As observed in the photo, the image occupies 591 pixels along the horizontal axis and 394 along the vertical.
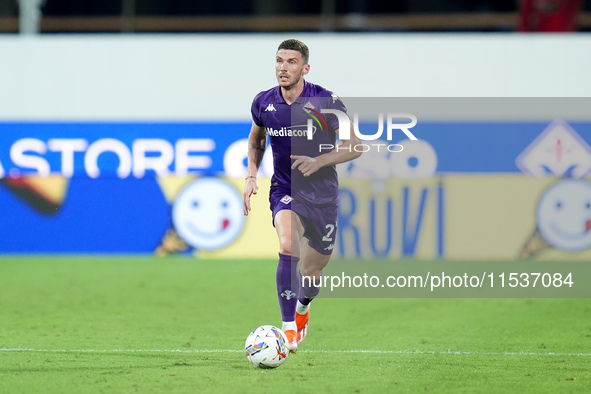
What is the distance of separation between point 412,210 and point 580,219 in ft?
7.33

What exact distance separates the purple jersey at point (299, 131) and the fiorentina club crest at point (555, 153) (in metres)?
7.13

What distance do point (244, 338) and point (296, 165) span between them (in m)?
1.70

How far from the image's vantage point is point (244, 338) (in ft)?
23.4

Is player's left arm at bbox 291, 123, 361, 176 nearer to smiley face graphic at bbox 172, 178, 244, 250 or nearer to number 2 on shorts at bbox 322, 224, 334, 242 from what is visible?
number 2 on shorts at bbox 322, 224, 334, 242

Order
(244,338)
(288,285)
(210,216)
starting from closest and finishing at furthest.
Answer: (288,285) < (244,338) < (210,216)

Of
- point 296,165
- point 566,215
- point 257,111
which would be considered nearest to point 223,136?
point 566,215

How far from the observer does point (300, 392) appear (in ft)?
16.7

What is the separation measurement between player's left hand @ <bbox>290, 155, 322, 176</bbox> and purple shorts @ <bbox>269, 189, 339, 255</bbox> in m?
0.28

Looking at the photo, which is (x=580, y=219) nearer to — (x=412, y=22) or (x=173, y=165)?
(x=412, y=22)

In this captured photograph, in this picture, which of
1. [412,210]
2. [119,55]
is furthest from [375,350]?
[119,55]

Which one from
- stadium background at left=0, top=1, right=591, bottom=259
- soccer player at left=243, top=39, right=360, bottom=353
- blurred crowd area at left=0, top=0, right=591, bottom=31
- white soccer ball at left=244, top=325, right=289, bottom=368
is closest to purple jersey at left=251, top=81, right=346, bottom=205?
soccer player at left=243, top=39, right=360, bottom=353

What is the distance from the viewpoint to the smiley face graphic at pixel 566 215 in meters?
12.2

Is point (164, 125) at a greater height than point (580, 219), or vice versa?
point (164, 125)

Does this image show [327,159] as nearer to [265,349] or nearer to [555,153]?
[265,349]
